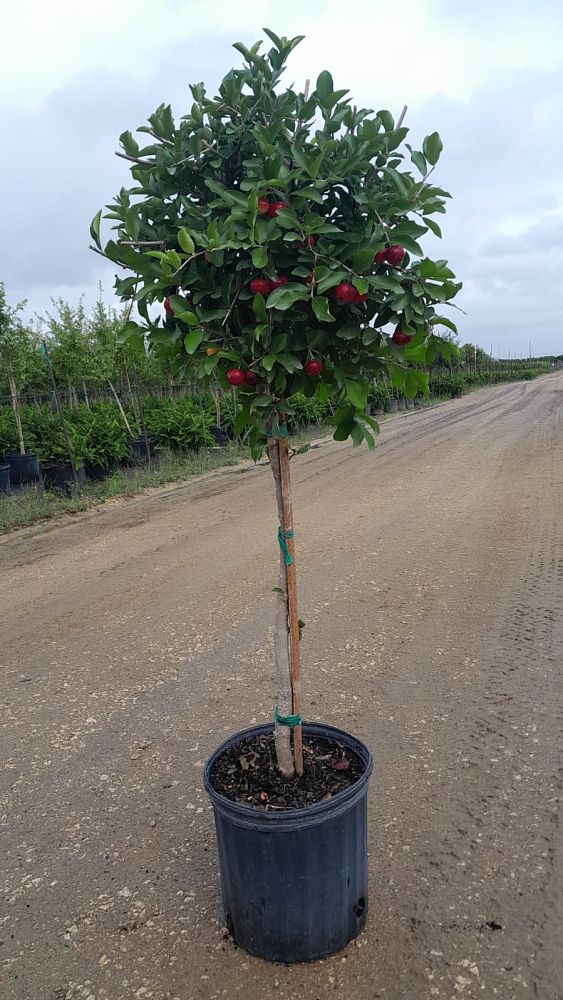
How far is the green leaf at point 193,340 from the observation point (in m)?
1.91

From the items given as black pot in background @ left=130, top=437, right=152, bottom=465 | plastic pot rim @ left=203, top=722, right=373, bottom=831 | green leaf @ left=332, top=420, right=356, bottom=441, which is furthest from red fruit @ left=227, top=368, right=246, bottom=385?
black pot in background @ left=130, top=437, right=152, bottom=465

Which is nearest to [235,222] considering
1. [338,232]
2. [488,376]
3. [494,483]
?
[338,232]

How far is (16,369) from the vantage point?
33.8 feet

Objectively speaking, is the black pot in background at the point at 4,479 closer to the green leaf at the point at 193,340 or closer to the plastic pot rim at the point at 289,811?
the plastic pot rim at the point at 289,811

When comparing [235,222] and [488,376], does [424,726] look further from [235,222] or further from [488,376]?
[488,376]

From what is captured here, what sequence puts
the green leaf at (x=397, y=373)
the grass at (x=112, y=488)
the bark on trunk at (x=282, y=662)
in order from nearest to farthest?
the green leaf at (x=397, y=373) → the bark on trunk at (x=282, y=662) → the grass at (x=112, y=488)

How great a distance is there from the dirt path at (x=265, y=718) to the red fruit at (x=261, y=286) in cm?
204

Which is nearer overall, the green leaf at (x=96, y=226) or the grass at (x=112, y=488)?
the green leaf at (x=96, y=226)

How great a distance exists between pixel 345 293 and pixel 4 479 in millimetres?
9802

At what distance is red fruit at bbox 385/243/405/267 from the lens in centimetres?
198

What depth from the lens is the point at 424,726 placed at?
11.5 ft

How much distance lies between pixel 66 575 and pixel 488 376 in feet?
151

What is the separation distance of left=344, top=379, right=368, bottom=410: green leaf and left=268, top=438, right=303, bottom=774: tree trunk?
1.04 feet

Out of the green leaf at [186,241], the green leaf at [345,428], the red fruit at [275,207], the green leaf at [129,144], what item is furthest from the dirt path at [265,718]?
the green leaf at [129,144]
